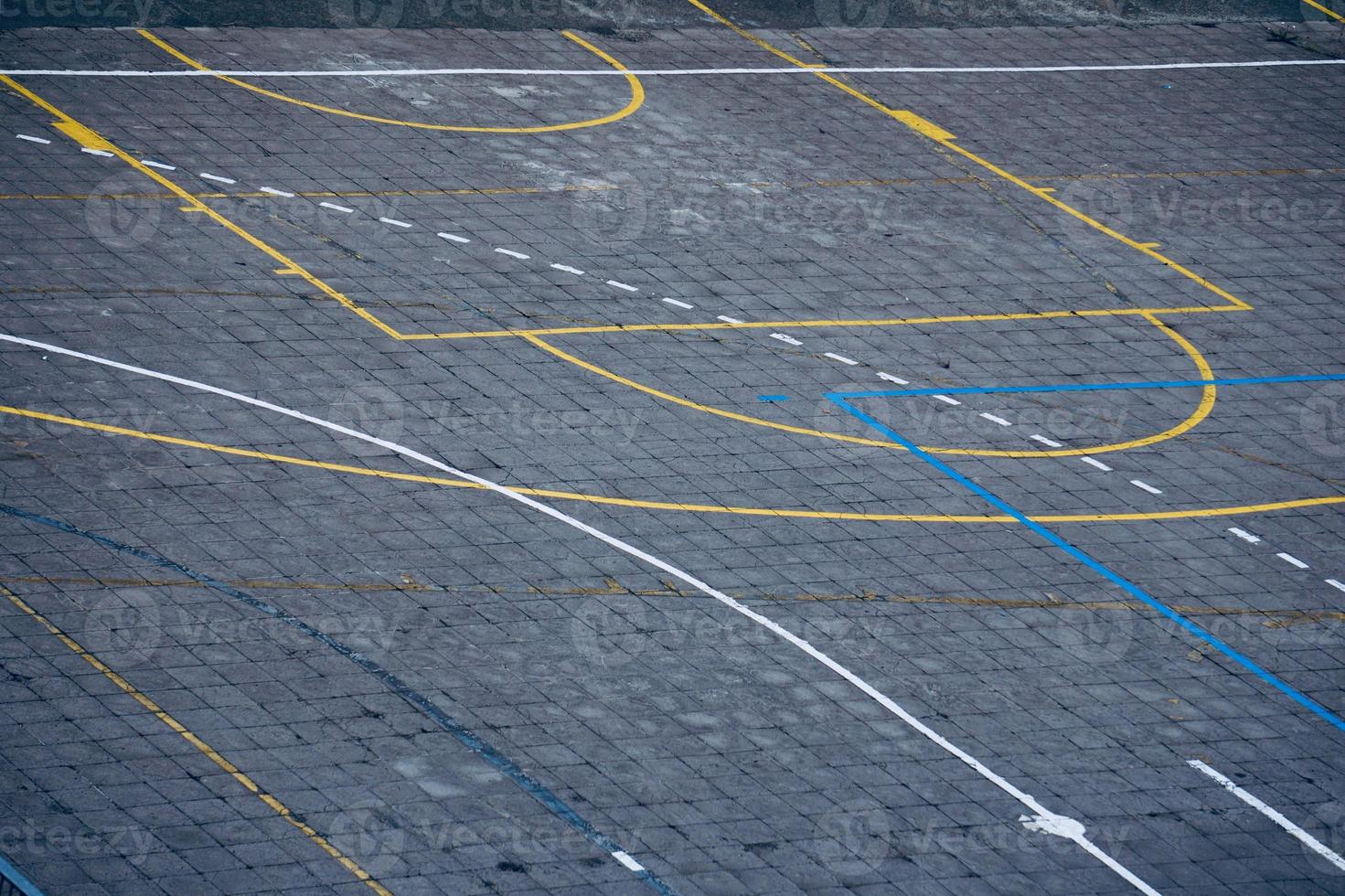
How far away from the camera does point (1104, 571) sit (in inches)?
1040

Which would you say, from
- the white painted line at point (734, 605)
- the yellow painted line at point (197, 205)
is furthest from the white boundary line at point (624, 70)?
the white painted line at point (734, 605)

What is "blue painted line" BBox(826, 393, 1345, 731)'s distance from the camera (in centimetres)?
2420

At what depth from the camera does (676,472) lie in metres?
27.5

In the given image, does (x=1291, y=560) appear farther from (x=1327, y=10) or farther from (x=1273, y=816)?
(x=1327, y=10)

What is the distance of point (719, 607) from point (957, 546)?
14.1ft

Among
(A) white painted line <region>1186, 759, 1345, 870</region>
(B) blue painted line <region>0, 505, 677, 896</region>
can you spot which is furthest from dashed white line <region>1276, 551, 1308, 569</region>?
(B) blue painted line <region>0, 505, 677, 896</region>

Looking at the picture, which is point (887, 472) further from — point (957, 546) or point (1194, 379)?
point (1194, 379)

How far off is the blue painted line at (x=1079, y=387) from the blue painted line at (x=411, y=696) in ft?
35.5

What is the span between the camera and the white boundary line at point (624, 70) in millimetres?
36625

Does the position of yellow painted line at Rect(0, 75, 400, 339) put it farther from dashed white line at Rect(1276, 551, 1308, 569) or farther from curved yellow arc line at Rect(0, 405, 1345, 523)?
dashed white line at Rect(1276, 551, 1308, 569)

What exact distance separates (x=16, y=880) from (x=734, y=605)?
34.2ft

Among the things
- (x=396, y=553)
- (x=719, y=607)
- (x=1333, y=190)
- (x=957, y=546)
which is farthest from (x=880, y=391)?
(x=1333, y=190)

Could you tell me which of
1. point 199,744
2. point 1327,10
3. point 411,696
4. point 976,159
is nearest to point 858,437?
point 411,696

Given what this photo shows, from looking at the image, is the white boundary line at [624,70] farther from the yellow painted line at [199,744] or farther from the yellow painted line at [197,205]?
the yellow painted line at [199,744]
